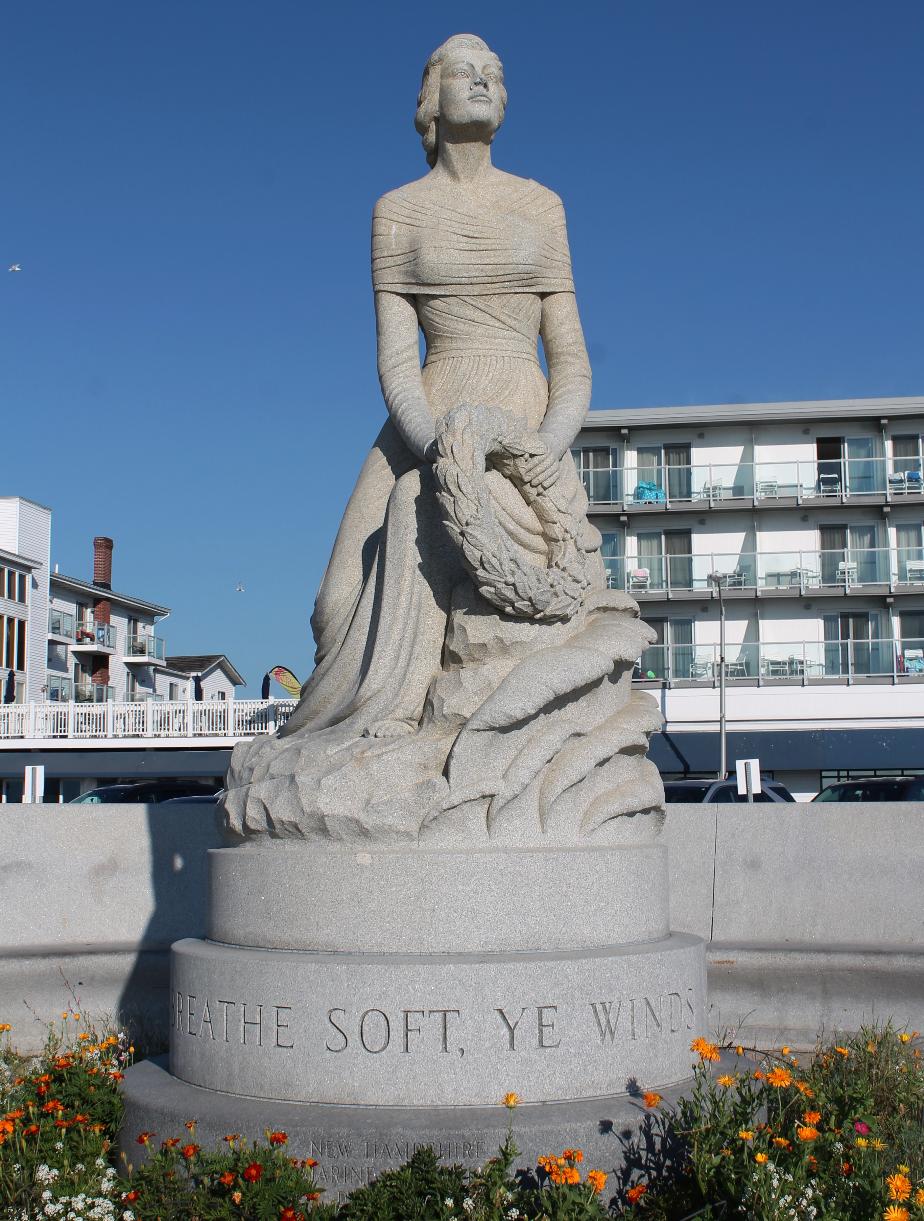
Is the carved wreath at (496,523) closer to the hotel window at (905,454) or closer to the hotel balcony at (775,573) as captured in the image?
the hotel balcony at (775,573)

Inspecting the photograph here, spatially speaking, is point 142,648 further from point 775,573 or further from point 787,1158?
point 787,1158

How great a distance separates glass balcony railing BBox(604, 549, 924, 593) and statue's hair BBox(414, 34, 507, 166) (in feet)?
132

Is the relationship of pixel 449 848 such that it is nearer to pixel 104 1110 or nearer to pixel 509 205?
pixel 104 1110

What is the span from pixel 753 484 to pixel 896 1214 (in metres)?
46.2

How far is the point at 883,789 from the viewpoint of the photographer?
59.4 feet

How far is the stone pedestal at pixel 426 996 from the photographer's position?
5.13 meters

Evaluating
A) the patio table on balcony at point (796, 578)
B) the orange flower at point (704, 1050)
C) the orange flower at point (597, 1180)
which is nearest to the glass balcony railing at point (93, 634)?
the patio table on balcony at point (796, 578)

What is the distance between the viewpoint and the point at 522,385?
7.22m

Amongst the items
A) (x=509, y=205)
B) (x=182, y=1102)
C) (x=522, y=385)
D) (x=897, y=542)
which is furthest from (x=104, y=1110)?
(x=897, y=542)

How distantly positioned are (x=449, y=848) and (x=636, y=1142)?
4.63 ft

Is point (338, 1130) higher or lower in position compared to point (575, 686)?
lower

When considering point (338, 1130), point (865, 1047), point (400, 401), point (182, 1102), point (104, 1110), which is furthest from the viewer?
point (400, 401)

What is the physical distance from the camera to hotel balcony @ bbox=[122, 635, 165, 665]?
72.8 metres

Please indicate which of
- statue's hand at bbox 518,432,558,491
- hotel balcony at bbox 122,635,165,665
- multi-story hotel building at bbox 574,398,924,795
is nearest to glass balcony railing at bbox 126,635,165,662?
hotel balcony at bbox 122,635,165,665
